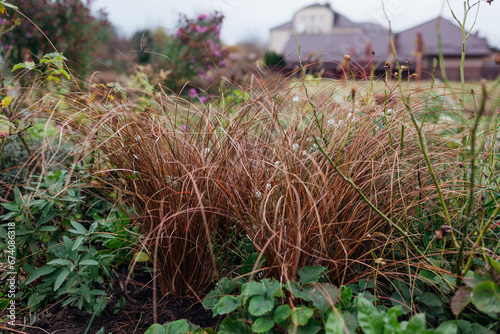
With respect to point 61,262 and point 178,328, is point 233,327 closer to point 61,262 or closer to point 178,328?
point 178,328

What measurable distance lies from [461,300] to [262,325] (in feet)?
1.97

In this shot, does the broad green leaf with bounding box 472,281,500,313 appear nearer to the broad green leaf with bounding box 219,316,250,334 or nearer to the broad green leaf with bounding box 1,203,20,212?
the broad green leaf with bounding box 219,316,250,334

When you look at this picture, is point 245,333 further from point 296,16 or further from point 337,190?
point 296,16

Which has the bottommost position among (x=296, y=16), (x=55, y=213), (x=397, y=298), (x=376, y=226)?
(x=397, y=298)

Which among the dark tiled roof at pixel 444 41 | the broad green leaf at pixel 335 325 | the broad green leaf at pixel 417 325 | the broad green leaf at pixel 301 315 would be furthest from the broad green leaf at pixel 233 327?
the dark tiled roof at pixel 444 41

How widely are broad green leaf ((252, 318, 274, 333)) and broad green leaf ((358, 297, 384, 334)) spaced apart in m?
0.26

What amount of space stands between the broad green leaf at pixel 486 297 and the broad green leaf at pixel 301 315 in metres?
0.46

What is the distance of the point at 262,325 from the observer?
3.28 feet

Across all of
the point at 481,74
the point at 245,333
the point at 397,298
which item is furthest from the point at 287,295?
the point at 481,74

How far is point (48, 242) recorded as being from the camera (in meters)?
1.56

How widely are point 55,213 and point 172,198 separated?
1.86ft

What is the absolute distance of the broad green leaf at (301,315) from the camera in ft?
3.17

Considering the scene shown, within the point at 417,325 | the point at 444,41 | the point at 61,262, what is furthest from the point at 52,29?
the point at 444,41

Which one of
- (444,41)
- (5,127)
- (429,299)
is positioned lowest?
(429,299)
